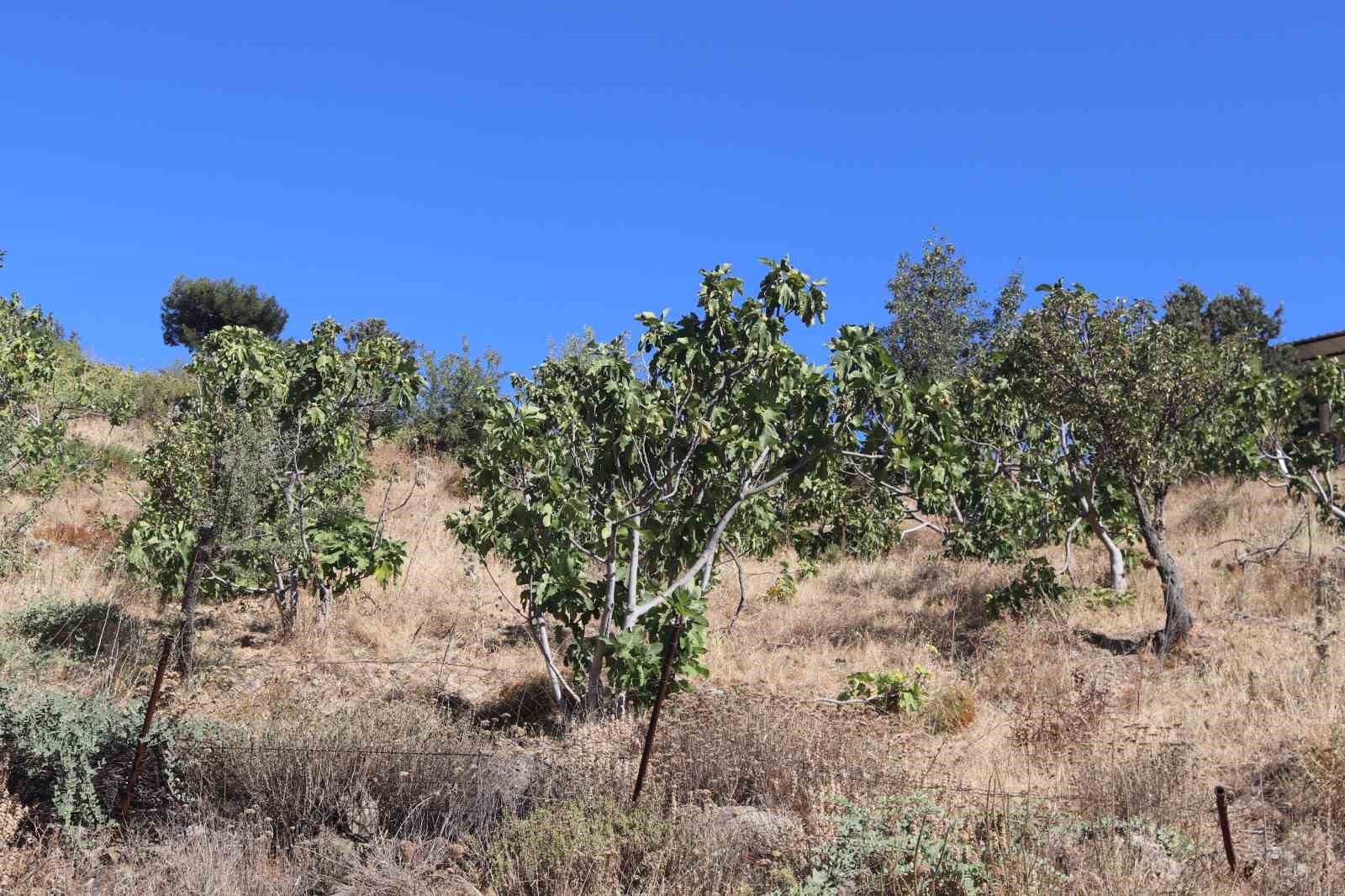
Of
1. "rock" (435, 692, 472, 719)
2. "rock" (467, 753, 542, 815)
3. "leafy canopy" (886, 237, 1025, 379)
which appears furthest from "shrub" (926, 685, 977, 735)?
"leafy canopy" (886, 237, 1025, 379)

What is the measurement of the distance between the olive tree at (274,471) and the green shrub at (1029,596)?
7117 millimetres

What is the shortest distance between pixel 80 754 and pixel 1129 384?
9656 mm

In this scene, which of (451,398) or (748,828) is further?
(451,398)

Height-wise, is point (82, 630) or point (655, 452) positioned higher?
point (655, 452)

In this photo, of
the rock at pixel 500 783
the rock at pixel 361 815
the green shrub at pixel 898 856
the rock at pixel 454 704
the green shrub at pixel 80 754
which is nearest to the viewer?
the green shrub at pixel 898 856

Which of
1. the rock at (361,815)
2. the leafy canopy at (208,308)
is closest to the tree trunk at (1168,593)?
the rock at (361,815)

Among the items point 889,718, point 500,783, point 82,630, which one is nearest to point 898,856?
point 500,783

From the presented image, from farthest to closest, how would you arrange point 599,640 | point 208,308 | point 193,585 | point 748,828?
point 208,308
point 193,585
point 599,640
point 748,828

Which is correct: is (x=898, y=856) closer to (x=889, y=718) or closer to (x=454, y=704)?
(x=889, y=718)

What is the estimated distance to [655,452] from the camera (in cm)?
812

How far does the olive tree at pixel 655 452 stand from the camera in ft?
25.0

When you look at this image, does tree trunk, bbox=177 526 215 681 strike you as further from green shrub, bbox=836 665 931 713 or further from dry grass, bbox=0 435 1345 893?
green shrub, bbox=836 665 931 713

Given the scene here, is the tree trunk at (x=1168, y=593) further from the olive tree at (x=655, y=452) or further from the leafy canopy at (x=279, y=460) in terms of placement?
the leafy canopy at (x=279, y=460)

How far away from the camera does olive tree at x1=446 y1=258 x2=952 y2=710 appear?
300 inches
